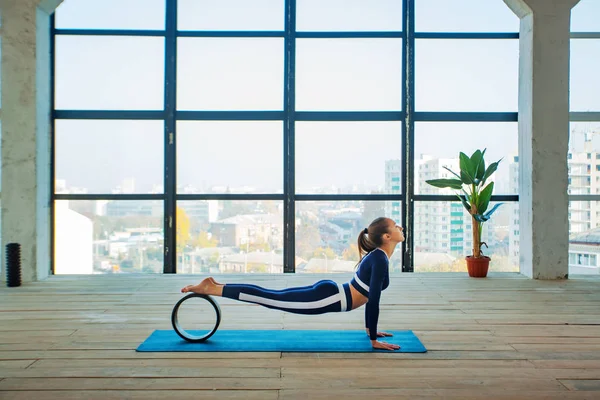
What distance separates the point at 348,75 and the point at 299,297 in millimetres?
3398

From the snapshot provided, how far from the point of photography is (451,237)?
5527 mm

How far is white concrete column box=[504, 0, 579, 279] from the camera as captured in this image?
5047mm

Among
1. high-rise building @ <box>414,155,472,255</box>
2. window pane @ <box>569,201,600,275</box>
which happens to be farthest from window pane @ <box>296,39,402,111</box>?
window pane @ <box>569,201,600,275</box>

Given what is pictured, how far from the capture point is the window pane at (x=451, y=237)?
553cm

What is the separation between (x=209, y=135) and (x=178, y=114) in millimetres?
396

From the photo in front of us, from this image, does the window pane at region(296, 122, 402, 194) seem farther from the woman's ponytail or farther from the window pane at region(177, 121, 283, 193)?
the woman's ponytail

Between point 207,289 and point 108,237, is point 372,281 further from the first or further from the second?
point 108,237

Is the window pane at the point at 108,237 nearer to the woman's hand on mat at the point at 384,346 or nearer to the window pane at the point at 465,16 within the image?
the woman's hand on mat at the point at 384,346

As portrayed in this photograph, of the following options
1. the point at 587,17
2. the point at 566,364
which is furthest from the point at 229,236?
the point at 587,17

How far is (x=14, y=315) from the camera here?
3.52 metres

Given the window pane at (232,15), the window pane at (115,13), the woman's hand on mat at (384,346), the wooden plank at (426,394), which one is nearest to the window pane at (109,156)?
the window pane at (115,13)

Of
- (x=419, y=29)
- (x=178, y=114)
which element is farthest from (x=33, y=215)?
(x=419, y=29)

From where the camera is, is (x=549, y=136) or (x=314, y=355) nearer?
(x=314, y=355)

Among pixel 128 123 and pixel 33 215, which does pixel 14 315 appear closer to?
pixel 33 215
